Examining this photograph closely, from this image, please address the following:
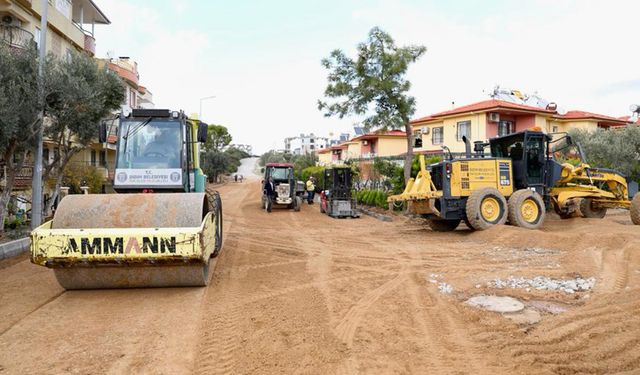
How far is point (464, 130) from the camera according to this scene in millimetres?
31672

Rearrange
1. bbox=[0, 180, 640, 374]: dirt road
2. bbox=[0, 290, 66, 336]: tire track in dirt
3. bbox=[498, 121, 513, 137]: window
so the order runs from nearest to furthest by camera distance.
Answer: bbox=[0, 180, 640, 374]: dirt road < bbox=[0, 290, 66, 336]: tire track in dirt < bbox=[498, 121, 513, 137]: window

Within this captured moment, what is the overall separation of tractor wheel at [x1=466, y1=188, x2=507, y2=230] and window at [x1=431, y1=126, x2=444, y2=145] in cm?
2222

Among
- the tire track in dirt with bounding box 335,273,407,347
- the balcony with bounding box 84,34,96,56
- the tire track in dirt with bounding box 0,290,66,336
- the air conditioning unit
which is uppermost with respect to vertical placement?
the balcony with bounding box 84,34,96,56

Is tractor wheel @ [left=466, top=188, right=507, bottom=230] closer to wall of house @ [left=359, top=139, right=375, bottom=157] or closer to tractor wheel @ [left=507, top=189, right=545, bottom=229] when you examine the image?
tractor wheel @ [left=507, top=189, right=545, bottom=229]

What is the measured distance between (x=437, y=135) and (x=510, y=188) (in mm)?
21834

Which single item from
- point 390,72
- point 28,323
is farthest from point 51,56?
point 390,72

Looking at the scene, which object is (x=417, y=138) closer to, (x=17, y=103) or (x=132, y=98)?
(x=132, y=98)

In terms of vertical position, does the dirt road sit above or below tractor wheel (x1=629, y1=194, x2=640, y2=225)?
below

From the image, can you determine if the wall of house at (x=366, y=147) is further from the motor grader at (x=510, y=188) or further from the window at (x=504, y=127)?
the motor grader at (x=510, y=188)

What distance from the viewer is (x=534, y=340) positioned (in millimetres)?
4648

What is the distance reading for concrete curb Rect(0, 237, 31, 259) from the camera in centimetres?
959

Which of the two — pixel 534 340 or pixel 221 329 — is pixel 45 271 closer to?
pixel 221 329

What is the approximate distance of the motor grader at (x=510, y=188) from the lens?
493 inches

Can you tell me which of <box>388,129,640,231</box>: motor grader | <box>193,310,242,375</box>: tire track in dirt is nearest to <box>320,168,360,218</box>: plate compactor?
<box>388,129,640,231</box>: motor grader
